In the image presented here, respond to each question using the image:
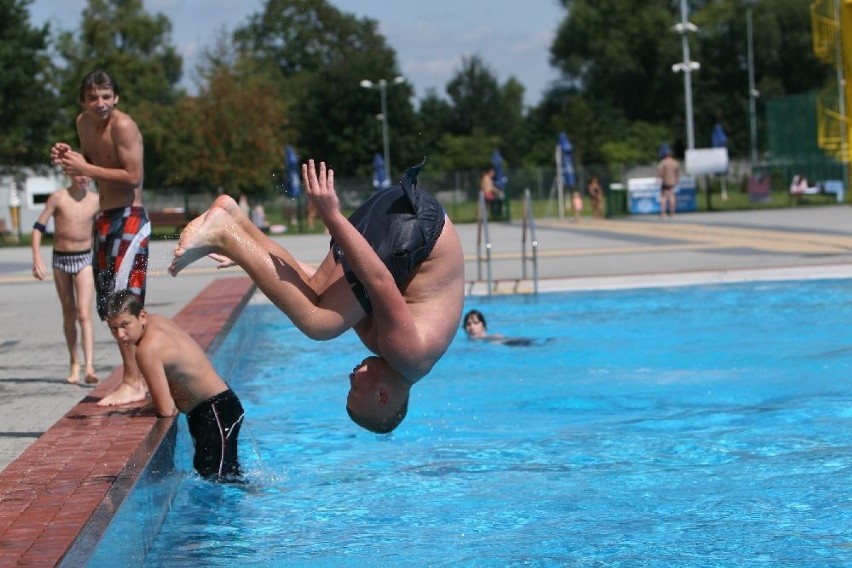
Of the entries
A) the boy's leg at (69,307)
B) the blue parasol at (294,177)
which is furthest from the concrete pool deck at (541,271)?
the blue parasol at (294,177)

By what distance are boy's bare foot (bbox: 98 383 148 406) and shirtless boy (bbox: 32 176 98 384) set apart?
1.77 m

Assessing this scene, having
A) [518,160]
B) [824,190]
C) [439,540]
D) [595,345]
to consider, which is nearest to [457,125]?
[518,160]

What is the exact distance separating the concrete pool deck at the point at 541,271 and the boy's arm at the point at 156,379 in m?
0.43

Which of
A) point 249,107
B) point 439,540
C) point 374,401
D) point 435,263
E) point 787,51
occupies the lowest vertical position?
point 439,540

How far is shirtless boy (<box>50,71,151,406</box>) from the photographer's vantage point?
21.9 ft

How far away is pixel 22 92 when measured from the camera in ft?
140

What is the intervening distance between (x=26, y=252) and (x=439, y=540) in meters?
25.3

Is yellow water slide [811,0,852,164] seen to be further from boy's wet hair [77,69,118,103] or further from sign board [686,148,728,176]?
boy's wet hair [77,69,118,103]

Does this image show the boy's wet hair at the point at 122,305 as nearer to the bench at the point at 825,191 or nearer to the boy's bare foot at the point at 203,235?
the boy's bare foot at the point at 203,235

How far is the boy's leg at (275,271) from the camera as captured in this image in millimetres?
4648

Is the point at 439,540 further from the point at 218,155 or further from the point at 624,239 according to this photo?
the point at 218,155

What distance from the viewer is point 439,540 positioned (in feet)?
17.9

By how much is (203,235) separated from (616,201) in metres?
34.4

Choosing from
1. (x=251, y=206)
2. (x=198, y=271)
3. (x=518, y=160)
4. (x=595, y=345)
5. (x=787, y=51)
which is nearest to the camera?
(x=595, y=345)
